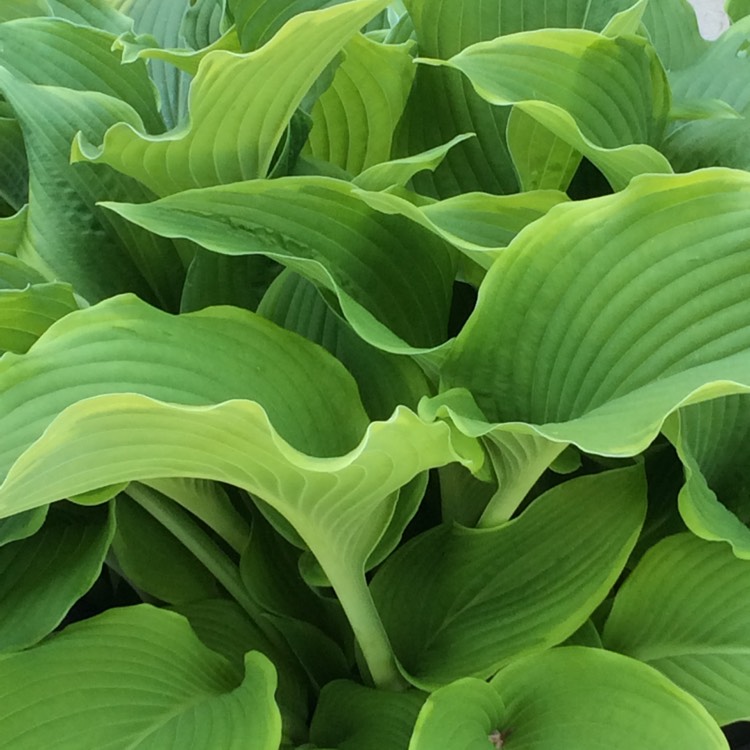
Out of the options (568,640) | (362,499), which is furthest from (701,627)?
(362,499)

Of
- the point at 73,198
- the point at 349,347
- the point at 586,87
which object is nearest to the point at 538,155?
the point at 586,87

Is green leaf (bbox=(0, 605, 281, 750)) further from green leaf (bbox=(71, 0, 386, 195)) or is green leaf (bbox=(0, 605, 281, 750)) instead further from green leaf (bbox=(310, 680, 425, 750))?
green leaf (bbox=(71, 0, 386, 195))

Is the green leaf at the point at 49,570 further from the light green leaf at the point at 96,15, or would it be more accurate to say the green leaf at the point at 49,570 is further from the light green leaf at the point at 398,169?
the light green leaf at the point at 96,15

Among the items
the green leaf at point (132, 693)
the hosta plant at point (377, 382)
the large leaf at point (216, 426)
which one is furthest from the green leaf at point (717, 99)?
A: the green leaf at point (132, 693)

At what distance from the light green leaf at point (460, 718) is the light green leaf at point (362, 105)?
0.34 metres

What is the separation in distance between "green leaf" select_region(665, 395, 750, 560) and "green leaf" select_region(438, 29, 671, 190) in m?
0.13

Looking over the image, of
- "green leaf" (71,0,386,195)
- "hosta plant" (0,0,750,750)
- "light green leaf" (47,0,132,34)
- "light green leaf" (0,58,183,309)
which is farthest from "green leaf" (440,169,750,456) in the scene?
"light green leaf" (47,0,132,34)

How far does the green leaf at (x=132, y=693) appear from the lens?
0.41 meters

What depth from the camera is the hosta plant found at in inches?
14.1

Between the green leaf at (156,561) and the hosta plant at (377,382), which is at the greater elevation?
the hosta plant at (377,382)

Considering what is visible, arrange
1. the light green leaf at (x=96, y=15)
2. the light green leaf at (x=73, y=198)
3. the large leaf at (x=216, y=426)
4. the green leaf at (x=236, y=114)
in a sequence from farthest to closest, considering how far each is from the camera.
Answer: the light green leaf at (x=96, y=15), the light green leaf at (x=73, y=198), the green leaf at (x=236, y=114), the large leaf at (x=216, y=426)

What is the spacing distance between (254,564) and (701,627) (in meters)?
0.26

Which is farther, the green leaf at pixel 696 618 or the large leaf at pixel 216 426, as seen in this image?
the green leaf at pixel 696 618

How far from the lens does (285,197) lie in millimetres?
419
